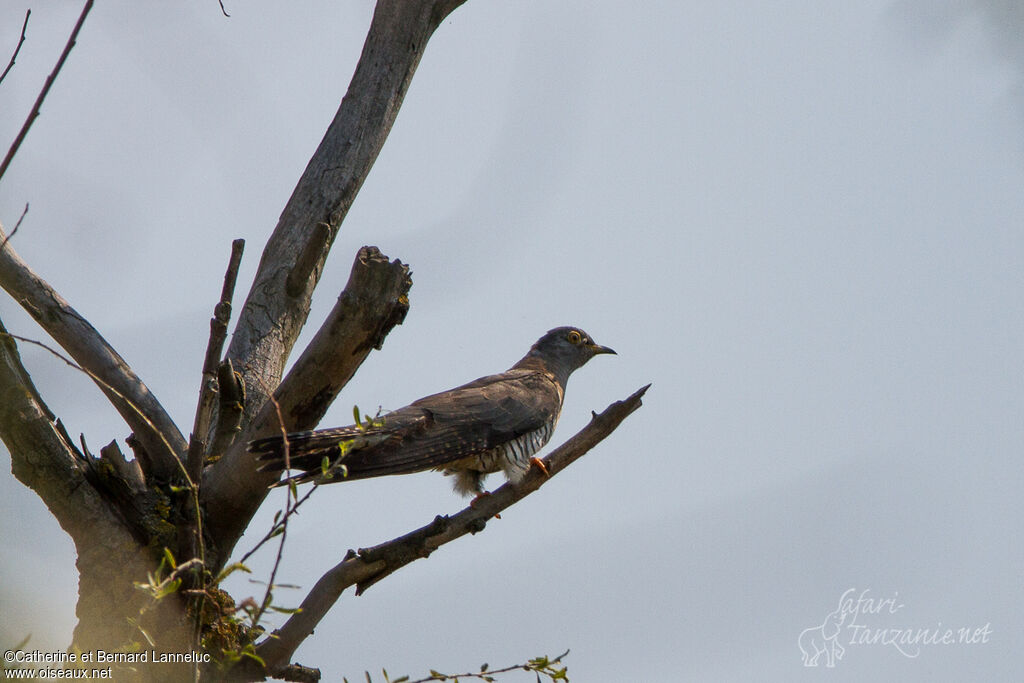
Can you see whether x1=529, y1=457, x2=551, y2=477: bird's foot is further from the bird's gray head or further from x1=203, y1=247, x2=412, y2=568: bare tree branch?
the bird's gray head

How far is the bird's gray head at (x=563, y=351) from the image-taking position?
6.53 metres

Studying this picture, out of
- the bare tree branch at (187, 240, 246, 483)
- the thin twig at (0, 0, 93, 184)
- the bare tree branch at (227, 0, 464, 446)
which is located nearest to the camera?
the thin twig at (0, 0, 93, 184)

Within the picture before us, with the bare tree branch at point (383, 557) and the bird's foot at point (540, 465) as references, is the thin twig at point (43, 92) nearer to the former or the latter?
the bare tree branch at point (383, 557)

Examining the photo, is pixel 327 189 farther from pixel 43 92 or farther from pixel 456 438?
pixel 43 92

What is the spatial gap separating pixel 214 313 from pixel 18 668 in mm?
1369

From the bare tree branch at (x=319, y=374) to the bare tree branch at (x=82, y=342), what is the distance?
0.31 meters

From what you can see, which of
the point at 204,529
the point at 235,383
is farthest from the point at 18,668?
the point at 204,529

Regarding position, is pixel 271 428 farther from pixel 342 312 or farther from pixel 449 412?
pixel 449 412

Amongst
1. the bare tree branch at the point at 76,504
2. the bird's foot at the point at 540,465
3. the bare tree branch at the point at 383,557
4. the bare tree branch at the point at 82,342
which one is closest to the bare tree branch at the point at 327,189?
the bare tree branch at the point at 82,342

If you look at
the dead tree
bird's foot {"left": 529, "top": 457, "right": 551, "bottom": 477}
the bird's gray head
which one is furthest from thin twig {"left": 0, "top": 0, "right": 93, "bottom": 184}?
the bird's gray head

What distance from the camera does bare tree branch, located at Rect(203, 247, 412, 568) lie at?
345 cm

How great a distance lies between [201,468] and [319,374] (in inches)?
26.3

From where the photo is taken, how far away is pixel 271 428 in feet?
12.0

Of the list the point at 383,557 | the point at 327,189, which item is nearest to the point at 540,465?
the point at 383,557
